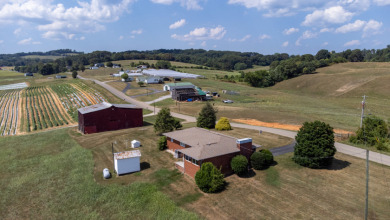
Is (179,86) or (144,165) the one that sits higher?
(179,86)

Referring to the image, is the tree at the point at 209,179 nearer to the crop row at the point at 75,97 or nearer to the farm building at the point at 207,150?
the farm building at the point at 207,150

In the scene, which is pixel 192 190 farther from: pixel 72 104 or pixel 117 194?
pixel 72 104

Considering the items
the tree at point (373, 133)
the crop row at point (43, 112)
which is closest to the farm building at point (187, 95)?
the crop row at point (43, 112)

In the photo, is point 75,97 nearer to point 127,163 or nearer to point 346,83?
point 127,163

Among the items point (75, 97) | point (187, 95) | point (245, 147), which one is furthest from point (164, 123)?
point (75, 97)

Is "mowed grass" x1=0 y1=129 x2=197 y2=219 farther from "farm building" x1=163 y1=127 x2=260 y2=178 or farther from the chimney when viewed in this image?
the chimney

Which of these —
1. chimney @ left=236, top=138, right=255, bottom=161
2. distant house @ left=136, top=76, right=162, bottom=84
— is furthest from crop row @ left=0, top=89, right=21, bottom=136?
chimney @ left=236, top=138, right=255, bottom=161
